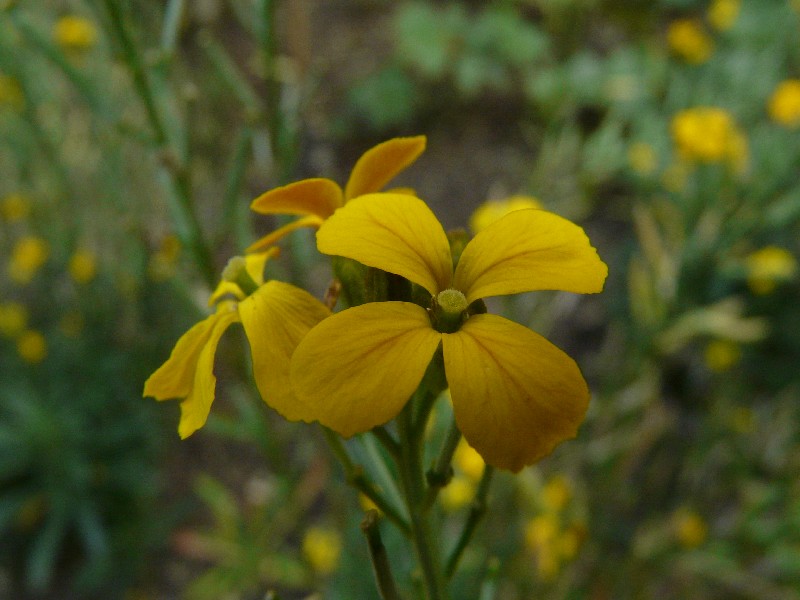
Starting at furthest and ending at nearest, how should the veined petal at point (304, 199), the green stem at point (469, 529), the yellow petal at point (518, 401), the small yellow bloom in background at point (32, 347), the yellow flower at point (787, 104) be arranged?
the yellow flower at point (787, 104) → the small yellow bloom in background at point (32, 347) → the green stem at point (469, 529) → the veined petal at point (304, 199) → the yellow petal at point (518, 401)

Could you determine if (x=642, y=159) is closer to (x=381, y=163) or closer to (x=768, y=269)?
(x=768, y=269)

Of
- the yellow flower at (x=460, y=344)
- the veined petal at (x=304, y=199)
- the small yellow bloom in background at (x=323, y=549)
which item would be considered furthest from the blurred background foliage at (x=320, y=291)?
the yellow flower at (x=460, y=344)

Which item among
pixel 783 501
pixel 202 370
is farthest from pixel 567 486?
pixel 202 370

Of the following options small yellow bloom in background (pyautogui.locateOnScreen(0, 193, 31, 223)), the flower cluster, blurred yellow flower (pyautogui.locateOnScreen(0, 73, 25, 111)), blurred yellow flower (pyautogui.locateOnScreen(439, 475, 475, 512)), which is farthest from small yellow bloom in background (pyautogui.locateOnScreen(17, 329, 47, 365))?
the flower cluster

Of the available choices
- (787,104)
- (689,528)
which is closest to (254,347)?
(689,528)

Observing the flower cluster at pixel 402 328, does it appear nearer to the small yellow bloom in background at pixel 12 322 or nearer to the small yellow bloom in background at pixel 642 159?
the small yellow bloom in background at pixel 12 322

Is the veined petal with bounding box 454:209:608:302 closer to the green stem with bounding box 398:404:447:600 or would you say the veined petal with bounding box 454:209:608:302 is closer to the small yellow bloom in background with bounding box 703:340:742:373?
the green stem with bounding box 398:404:447:600

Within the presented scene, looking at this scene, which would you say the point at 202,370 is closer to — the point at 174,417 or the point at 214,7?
the point at 174,417
